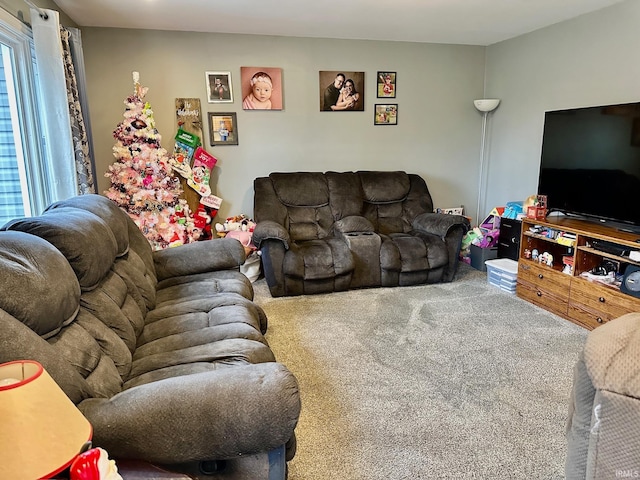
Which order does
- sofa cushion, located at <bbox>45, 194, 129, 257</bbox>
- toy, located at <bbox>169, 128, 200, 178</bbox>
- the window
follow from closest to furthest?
1. sofa cushion, located at <bbox>45, 194, 129, 257</bbox>
2. the window
3. toy, located at <bbox>169, 128, 200, 178</bbox>

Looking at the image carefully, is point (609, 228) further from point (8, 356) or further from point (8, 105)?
point (8, 105)

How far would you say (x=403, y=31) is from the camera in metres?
4.12

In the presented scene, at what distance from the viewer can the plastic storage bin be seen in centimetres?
370

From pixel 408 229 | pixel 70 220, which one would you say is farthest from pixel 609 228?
pixel 70 220

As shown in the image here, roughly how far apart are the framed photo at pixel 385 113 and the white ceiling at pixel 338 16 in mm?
673

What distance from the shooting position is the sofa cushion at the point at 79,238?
1593 mm

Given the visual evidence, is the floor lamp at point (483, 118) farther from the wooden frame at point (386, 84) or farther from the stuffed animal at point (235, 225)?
the stuffed animal at point (235, 225)

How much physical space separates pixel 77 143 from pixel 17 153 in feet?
1.32

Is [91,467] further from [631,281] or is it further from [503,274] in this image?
[503,274]

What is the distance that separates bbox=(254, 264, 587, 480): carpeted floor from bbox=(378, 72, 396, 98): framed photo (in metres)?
2.18

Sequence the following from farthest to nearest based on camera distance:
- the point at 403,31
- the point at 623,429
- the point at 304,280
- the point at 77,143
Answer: the point at 403,31, the point at 304,280, the point at 77,143, the point at 623,429

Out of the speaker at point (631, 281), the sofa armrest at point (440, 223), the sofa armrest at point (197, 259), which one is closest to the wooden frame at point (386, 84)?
the sofa armrest at point (440, 223)

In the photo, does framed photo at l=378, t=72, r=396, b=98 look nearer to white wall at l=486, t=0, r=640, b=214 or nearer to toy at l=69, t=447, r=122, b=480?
white wall at l=486, t=0, r=640, b=214

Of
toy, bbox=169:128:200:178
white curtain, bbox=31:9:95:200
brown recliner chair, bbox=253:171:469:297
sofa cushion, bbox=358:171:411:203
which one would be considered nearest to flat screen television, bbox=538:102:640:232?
brown recliner chair, bbox=253:171:469:297
